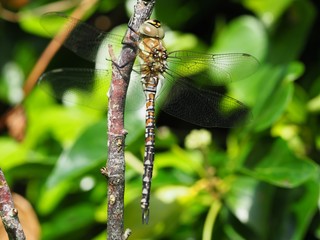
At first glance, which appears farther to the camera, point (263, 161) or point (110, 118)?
point (263, 161)

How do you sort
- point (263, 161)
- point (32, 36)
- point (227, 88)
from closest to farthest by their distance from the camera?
point (263, 161) → point (227, 88) → point (32, 36)

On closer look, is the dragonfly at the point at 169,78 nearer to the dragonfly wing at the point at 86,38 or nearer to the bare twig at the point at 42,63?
the dragonfly wing at the point at 86,38

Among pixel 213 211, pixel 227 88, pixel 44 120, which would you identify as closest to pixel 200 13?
pixel 227 88

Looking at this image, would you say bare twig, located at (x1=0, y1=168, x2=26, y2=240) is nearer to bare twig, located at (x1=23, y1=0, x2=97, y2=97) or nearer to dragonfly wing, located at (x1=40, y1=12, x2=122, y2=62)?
dragonfly wing, located at (x1=40, y1=12, x2=122, y2=62)

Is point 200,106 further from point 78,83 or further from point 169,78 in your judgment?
point 78,83

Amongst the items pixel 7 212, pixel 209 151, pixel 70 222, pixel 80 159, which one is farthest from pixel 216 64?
pixel 7 212

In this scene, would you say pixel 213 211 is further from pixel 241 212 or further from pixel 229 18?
pixel 229 18

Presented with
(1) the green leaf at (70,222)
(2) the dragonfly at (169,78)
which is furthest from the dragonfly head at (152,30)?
(1) the green leaf at (70,222)
